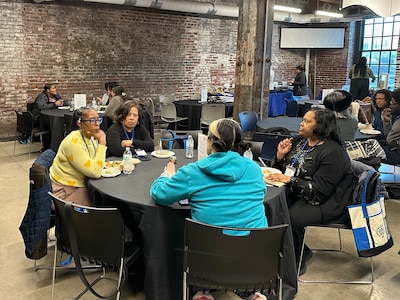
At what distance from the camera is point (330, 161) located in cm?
297

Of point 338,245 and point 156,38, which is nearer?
point 338,245

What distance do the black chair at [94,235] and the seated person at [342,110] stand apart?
274cm

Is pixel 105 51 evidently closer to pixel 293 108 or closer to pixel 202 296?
pixel 293 108

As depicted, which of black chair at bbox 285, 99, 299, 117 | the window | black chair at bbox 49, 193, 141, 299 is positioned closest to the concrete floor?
black chair at bbox 49, 193, 141, 299

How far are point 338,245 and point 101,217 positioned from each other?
244cm

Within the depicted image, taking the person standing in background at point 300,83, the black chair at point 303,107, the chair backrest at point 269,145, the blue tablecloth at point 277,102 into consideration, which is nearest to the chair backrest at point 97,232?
the chair backrest at point 269,145

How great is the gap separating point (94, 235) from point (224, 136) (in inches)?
36.6

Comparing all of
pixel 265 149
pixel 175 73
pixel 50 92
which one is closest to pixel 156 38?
pixel 175 73

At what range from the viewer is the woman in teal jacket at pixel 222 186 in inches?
86.5

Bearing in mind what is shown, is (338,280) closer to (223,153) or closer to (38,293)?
(223,153)

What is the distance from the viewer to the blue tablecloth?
10945mm

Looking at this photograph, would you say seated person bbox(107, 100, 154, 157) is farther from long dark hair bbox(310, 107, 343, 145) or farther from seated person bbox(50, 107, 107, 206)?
long dark hair bbox(310, 107, 343, 145)

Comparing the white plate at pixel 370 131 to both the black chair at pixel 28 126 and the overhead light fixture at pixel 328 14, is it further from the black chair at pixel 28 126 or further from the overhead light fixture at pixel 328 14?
the overhead light fixture at pixel 328 14

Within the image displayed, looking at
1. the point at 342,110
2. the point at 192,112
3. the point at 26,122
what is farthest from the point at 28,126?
the point at 342,110
